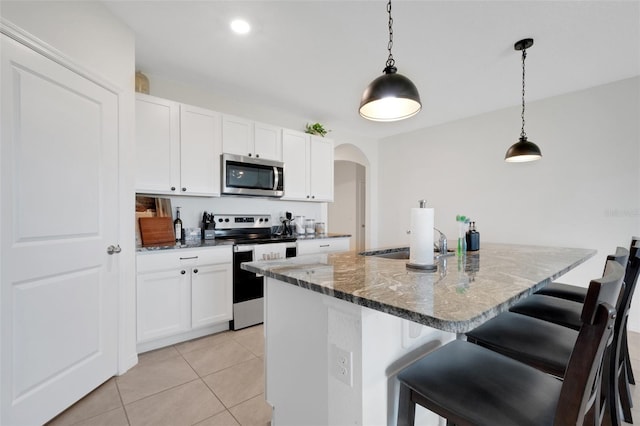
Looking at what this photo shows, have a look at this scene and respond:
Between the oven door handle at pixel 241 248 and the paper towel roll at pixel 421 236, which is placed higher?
the paper towel roll at pixel 421 236

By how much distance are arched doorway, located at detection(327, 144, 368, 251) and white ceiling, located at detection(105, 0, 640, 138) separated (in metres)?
3.11


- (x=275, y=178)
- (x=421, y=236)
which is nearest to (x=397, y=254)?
(x=421, y=236)

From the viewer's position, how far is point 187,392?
188 cm

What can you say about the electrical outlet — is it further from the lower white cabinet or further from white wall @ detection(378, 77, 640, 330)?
white wall @ detection(378, 77, 640, 330)

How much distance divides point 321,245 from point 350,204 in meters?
3.14

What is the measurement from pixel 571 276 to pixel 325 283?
3753mm

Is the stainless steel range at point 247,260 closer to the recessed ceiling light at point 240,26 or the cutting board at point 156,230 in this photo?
the cutting board at point 156,230

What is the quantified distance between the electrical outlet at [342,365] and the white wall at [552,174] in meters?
3.57

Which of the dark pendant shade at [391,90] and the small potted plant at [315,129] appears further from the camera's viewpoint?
the small potted plant at [315,129]

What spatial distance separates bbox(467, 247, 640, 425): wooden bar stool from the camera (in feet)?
3.76

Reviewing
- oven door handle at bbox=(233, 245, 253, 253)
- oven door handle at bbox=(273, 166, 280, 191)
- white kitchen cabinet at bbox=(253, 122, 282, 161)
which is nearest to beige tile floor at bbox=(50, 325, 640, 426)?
oven door handle at bbox=(233, 245, 253, 253)

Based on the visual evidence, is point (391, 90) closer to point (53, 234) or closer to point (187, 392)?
point (53, 234)

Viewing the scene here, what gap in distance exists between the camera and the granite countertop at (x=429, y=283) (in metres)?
0.75

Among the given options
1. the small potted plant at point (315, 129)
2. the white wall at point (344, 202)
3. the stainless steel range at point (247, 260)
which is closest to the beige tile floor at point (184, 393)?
the stainless steel range at point (247, 260)
